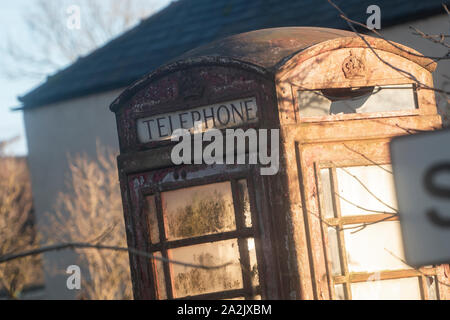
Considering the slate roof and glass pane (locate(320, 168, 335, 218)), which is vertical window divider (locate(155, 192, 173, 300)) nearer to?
glass pane (locate(320, 168, 335, 218))

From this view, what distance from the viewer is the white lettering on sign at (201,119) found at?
13.6 feet

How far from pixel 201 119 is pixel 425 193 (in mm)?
1872

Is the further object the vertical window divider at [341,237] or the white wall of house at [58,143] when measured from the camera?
the white wall of house at [58,143]

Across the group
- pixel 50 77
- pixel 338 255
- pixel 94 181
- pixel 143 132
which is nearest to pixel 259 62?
pixel 143 132

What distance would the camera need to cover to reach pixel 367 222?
4191 mm

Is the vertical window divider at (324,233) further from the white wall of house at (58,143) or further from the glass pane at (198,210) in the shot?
the white wall of house at (58,143)

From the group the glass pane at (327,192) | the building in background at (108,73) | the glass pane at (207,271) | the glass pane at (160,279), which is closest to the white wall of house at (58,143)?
the building in background at (108,73)

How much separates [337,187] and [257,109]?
2.19 feet

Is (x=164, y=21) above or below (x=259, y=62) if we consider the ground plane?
above

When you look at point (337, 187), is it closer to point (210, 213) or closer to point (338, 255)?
point (338, 255)

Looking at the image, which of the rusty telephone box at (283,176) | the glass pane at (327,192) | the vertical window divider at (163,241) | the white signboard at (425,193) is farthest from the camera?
the vertical window divider at (163,241)

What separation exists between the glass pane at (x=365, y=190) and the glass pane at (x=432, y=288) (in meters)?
0.49

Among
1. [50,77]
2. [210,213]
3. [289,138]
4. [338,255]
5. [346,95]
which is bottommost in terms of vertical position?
[338,255]

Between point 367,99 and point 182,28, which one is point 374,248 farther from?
point 182,28
